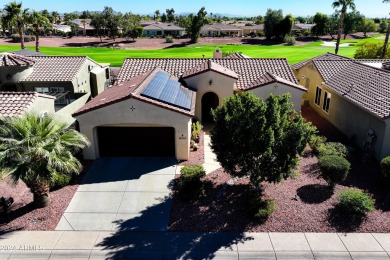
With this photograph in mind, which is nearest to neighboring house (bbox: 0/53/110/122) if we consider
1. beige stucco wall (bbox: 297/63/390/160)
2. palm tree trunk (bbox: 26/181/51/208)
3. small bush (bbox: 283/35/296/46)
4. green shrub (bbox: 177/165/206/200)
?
palm tree trunk (bbox: 26/181/51/208)

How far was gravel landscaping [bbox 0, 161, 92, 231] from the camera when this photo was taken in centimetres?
1336

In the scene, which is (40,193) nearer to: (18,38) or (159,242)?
(159,242)

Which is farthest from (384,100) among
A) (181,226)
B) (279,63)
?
(181,226)

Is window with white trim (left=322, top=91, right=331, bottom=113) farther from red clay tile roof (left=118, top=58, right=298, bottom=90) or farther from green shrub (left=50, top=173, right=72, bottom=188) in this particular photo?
green shrub (left=50, top=173, right=72, bottom=188)

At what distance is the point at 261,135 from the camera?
12883 mm

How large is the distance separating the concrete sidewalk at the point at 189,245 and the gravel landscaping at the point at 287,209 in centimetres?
39

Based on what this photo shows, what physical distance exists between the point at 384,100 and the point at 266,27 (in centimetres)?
8386

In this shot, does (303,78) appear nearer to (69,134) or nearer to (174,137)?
(174,137)

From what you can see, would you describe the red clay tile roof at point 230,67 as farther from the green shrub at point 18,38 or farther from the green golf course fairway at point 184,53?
the green shrub at point 18,38

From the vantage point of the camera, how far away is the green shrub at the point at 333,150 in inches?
728

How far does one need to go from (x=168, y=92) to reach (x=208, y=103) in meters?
5.53

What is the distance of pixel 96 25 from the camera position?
322 feet

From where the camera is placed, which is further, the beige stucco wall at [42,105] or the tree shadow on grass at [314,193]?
the beige stucco wall at [42,105]

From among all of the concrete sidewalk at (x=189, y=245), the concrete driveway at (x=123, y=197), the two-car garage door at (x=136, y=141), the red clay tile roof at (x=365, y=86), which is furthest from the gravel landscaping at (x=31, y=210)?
the red clay tile roof at (x=365, y=86)
